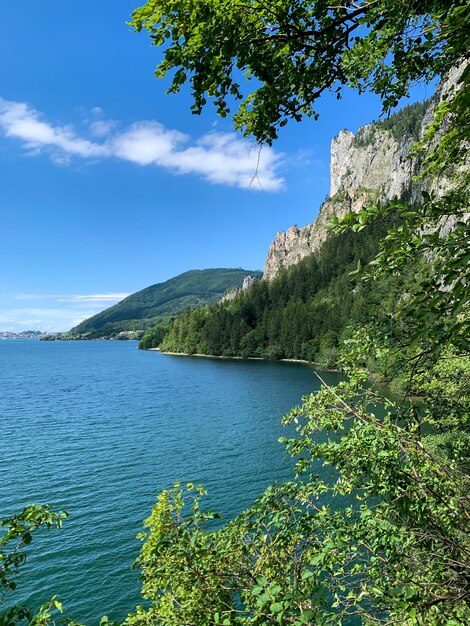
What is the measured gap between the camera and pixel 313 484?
249 inches

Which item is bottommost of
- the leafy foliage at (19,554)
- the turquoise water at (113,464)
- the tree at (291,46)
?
the turquoise water at (113,464)

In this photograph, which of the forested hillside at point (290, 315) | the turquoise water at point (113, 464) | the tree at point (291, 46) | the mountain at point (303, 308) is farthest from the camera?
the mountain at point (303, 308)

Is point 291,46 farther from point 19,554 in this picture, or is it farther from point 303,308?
point 303,308

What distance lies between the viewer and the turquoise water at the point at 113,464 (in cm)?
1638

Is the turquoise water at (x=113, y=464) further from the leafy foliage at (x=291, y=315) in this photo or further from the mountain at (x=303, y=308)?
the mountain at (x=303, y=308)

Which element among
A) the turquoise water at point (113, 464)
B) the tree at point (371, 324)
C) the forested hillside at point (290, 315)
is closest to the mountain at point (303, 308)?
the forested hillside at point (290, 315)

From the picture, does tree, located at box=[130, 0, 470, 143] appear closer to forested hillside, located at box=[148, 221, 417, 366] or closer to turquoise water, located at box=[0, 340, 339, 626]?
turquoise water, located at box=[0, 340, 339, 626]

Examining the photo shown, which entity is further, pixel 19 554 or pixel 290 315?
pixel 290 315

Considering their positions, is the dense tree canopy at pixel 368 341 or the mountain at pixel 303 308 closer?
the dense tree canopy at pixel 368 341

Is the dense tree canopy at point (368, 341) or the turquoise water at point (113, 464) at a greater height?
the dense tree canopy at point (368, 341)

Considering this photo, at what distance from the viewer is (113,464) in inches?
1117

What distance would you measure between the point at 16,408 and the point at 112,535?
36.2 meters

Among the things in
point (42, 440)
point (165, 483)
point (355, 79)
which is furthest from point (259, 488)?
point (355, 79)

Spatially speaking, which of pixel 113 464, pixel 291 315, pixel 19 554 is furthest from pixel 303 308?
pixel 19 554
